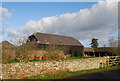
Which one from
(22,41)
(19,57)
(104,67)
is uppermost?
(22,41)

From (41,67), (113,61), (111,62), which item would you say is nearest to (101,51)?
(113,61)

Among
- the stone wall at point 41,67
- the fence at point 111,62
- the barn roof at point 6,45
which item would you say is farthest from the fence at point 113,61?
the barn roof at point 6,45

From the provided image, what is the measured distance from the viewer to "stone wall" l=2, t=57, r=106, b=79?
10.2 metres

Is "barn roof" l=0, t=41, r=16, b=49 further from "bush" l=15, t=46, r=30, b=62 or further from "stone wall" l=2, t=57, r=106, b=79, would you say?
"stone wall" l=2, t=57, r=106, b=79

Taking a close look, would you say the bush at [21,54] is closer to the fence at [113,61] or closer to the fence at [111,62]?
the fence at [111,62]

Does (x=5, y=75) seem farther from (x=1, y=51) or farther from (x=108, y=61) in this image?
(x=108, y=61)

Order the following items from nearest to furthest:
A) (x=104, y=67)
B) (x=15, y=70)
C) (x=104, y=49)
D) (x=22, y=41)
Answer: (x=15, y=70) → (x=22, y=41) → (x=104, y=67) → (x=104, y=49)

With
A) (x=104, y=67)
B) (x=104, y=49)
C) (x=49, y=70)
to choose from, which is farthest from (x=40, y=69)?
(x=104, y=49)

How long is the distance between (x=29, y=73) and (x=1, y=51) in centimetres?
303

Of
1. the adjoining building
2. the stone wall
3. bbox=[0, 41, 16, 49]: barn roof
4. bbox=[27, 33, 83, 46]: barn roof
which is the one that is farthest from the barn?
bbox=[0, 41, 16, 49]: barn roof

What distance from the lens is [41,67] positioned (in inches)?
467

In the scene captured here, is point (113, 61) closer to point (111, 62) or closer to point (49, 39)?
point (111, 62)

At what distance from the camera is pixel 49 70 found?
40.3 ft

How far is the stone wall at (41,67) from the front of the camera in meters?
10.2
